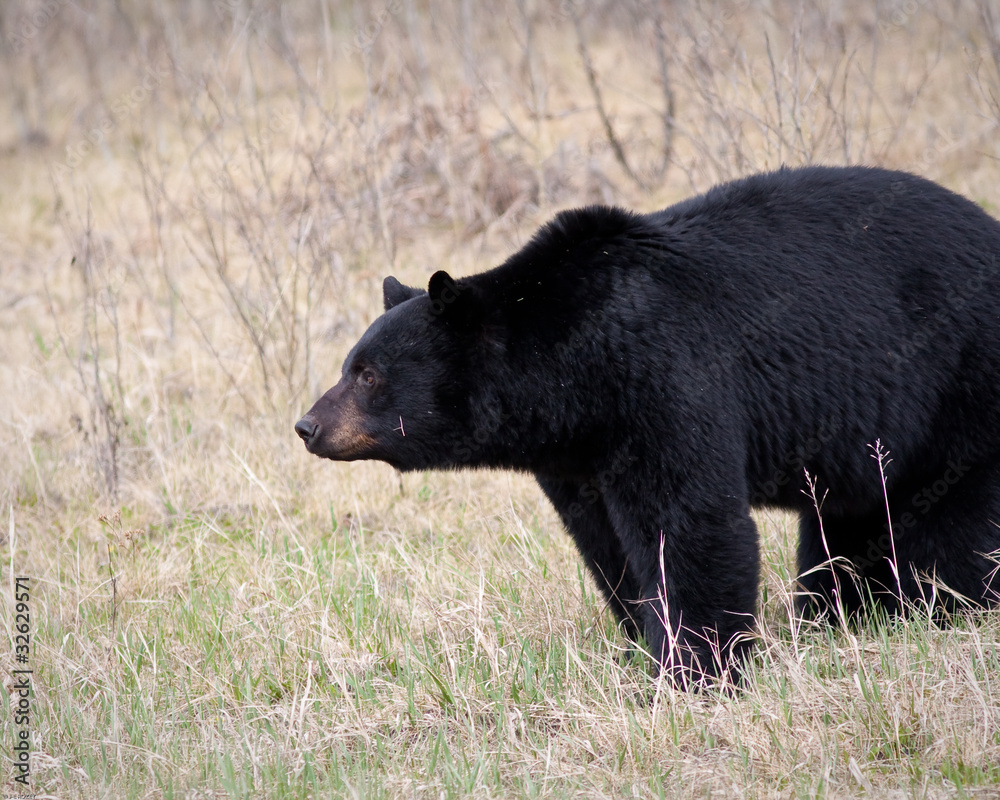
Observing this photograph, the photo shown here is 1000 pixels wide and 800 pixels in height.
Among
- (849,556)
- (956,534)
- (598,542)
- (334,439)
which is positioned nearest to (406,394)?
(334,439)

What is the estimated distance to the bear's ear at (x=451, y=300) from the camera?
361cm

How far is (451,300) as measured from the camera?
144 inches

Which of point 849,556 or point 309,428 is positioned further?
point 849,556

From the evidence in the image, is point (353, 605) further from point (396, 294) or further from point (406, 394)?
point (396, 294)

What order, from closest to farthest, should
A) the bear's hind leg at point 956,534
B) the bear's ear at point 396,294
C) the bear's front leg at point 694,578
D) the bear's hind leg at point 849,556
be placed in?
1. the bear's front leg at point 694,578
2. the bear's hind leg at point 956,534
3. the bear's hind leg at point 849,556
4. the bear's ear at point 396,294

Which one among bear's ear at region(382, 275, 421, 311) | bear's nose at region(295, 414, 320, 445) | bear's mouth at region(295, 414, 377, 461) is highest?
bear's ear at region(382, 275, 421, 311)

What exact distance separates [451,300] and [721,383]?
100cm

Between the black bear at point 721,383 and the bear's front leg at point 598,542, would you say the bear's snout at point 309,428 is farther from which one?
the bear's front leg at point 598,542

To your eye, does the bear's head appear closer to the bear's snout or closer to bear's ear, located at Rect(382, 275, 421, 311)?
the bear's snout

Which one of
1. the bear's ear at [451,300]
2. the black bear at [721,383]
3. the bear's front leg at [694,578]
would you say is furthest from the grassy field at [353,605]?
the bear's ear at [451,300]

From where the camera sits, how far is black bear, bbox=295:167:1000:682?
3393 mm

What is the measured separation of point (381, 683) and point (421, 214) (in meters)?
8.60

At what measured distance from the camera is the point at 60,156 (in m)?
17.3

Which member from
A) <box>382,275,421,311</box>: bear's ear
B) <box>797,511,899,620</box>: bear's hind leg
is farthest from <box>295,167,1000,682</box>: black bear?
<box>382,275,421,311</box>: bear's ear
